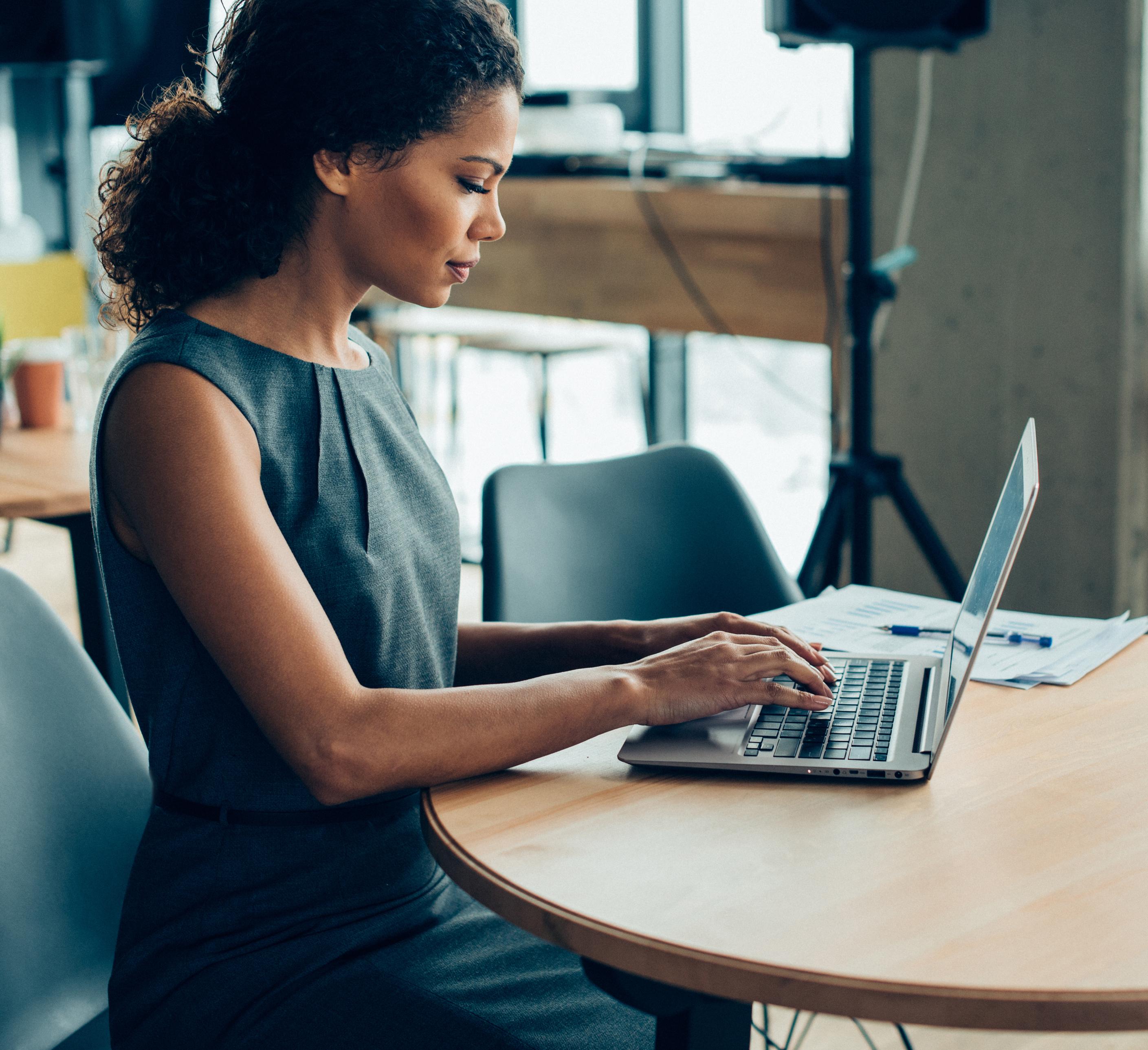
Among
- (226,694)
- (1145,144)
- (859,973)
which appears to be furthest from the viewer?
(1145,144)

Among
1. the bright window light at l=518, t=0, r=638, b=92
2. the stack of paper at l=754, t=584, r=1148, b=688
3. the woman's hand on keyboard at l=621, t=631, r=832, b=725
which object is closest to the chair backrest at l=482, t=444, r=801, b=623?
the stack of paper at l=754, t=584, r=1148, b=688

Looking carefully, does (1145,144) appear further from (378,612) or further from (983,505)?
(378,612)

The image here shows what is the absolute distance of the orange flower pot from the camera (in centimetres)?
247

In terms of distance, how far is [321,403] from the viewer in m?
1.13

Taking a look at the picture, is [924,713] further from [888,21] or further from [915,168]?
A: [915,168]

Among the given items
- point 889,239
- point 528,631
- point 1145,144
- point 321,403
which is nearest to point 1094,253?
point 1145,144

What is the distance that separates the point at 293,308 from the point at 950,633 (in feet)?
2.35

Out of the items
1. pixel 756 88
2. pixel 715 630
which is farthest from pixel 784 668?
pixel 756 88

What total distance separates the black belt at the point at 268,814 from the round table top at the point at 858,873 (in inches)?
6.4

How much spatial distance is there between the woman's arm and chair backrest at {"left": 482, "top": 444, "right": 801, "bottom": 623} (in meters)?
0.60

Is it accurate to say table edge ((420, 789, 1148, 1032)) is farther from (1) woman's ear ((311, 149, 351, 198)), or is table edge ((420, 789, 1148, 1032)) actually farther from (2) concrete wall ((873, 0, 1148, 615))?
(2) concrete wall ((873, 0, 1148, 615))

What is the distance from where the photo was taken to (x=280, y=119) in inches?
43.9

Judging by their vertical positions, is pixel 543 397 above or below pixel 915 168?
below

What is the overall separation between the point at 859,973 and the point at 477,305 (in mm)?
3333
